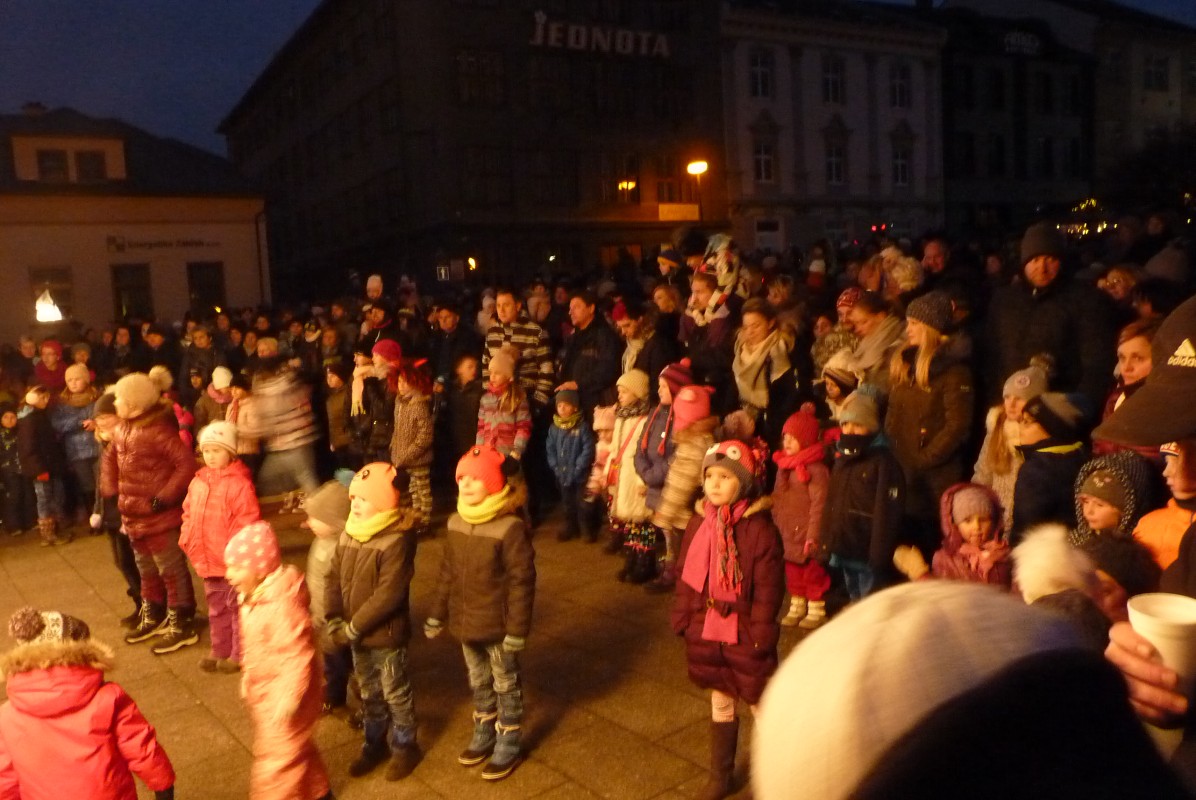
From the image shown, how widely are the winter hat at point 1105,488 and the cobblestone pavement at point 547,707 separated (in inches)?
82.8

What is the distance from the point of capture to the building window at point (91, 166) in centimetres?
2869

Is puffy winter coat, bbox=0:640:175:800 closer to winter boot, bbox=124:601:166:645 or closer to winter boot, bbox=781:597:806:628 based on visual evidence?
winter boot, bbox=124:601:166:645

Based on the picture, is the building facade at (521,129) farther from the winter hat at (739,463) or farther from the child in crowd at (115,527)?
the winter hat at (739,463)

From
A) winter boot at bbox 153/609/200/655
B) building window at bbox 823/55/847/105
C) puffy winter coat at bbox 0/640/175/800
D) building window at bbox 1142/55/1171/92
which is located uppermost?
building window at bbox 1142/55/1171/92

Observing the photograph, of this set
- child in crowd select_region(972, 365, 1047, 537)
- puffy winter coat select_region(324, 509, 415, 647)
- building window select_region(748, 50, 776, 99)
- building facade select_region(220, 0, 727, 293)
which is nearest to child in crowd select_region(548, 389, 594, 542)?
child in crowd select_region(972, 365, 1047, 537)

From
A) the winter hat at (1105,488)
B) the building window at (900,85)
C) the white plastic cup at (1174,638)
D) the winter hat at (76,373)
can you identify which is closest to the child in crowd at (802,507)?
the winter hat at (1105,488)

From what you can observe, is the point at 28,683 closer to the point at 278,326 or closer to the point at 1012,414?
the point at 1012,414

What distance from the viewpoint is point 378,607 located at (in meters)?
4.77

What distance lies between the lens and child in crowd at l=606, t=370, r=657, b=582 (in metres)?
7.70

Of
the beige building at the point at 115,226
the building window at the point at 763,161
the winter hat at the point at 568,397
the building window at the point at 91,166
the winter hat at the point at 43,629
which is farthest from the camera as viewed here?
the building window at the point at 763,161

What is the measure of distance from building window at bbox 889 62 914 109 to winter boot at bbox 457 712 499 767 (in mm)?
40015

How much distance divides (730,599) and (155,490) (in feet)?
14.5

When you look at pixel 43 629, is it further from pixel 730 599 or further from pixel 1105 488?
pixel 1105 488

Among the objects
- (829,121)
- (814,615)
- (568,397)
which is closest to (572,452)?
(568,397)
